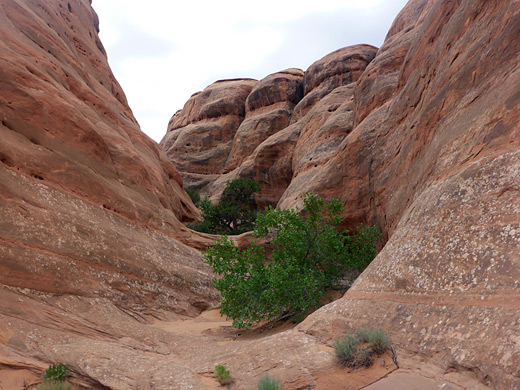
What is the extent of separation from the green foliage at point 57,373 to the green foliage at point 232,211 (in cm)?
1905

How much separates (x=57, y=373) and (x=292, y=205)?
48.8ft

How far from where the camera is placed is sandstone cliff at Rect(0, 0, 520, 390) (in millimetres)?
4820

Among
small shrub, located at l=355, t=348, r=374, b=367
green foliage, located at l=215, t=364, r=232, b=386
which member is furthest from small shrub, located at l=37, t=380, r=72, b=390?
small shrub, located at l=355, t=348, r=374, b=367

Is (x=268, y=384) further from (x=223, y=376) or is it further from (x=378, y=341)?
(x=378, y=341)

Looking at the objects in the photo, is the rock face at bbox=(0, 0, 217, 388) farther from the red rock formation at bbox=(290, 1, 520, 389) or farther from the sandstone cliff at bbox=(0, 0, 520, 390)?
the red rock formation at bbox=(290, 1, 520, 389)

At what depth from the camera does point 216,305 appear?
1379 centimetres

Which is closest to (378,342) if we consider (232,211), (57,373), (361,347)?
(361,347)

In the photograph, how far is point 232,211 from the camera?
28.4m

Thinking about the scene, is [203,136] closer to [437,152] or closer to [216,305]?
[216,305]

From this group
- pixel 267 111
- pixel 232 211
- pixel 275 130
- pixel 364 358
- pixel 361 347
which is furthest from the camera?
pixel 267 111

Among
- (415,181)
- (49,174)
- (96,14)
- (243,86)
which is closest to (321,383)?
(415,181)

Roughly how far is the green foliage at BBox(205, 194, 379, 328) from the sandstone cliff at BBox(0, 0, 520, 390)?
101cm

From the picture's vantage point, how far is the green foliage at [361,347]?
4910 millimetres

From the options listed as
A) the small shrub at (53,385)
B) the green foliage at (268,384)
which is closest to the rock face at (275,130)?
the green foliage at (268,384)
